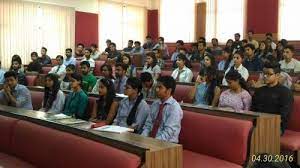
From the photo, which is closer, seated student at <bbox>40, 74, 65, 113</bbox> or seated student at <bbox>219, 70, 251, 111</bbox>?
seated student at <bbox>219, 70, 251, 111</bbox>

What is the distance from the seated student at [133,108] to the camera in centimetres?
357

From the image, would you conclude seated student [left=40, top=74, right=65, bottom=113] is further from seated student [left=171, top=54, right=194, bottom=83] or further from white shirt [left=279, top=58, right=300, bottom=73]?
white shirt [left=279, top=58, right=300, bottom=73]

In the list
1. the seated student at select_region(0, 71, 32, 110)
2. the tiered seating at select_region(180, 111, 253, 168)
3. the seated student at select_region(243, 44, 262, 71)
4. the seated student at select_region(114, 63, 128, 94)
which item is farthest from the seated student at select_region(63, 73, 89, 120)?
the seated student at select_region(243, 44, 262, 71)

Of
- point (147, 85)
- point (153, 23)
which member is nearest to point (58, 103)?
point (147, 85)

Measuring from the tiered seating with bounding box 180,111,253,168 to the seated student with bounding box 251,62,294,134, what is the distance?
883 millimetres

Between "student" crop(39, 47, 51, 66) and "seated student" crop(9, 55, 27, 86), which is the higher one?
"student" crop(39, 47, 51, 66)

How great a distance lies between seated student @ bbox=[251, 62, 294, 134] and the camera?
3660mm

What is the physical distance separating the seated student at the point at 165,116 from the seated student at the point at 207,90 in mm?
1336

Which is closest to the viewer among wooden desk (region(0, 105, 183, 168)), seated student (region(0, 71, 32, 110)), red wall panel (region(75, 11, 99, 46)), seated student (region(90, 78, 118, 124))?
wooden desk (region(0, 105, 183, 168))

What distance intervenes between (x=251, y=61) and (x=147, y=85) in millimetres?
2791

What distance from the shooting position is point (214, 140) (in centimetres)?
304

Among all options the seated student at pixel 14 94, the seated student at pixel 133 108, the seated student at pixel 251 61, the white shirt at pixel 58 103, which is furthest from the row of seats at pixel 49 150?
the seated student at pixel 251 61

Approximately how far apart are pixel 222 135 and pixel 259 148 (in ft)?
1.10

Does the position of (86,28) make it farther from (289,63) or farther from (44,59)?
(289,63)
